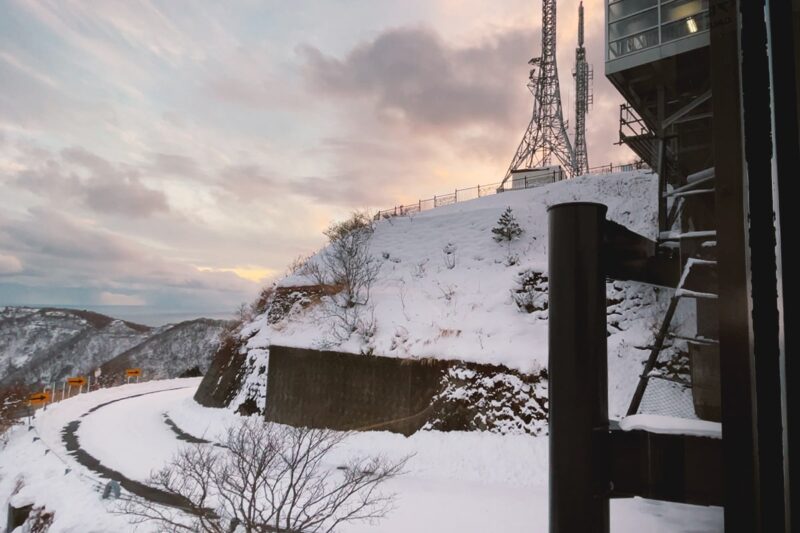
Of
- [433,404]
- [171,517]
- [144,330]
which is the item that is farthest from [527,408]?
[144,330]

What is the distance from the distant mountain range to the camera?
82.4 metres

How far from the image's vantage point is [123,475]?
1598cm

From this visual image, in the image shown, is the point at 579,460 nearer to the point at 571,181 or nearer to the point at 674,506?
the point at 674,506

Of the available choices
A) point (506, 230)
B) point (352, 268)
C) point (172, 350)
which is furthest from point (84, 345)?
point (506, 230)

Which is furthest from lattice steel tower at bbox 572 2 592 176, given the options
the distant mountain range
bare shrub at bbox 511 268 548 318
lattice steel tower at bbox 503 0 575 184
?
the distant mountain range

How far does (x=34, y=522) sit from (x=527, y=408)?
Result: 54.4 feet

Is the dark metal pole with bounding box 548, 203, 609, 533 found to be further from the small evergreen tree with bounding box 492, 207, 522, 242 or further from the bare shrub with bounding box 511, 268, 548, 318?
the small evergreen tree with bounding box 492, 207, 522, 242

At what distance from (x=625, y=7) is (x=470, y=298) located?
12.9m

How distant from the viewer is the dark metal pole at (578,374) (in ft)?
4.95

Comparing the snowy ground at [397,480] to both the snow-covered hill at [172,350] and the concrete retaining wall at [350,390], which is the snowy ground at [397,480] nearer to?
the concrete retaining wall at [350,390]

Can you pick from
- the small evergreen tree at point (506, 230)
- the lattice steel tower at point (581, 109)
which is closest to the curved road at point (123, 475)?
the small evergreen tree at point (506, 230)

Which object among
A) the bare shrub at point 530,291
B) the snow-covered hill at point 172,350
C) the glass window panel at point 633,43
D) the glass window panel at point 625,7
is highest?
the glass window panel at point 625,7

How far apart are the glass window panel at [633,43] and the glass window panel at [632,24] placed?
5.3 inches

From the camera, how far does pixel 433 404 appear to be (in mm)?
17500
